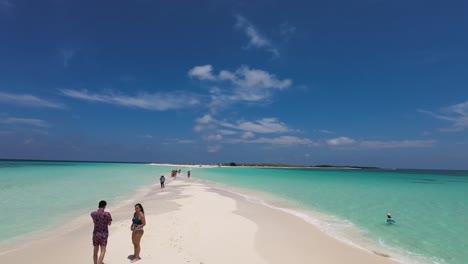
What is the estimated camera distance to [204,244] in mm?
10422

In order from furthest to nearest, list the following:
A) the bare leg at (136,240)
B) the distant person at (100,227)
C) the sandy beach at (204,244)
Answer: the sandy beach at (204,244), the bare leg at (136,240), the distant person at (100,227)

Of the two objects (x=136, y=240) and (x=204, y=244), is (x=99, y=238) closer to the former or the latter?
(x=136, y=240)

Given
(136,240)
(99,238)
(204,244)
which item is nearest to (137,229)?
(136,240)

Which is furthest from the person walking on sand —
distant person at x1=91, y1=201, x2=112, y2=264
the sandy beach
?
distant person at x1=91, y1=201, x2=112, y2=264

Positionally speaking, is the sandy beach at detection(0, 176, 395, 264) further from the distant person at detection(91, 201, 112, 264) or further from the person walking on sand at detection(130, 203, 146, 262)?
the distant person at detection(91, 201, 112, 264)

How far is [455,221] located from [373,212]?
4447mm

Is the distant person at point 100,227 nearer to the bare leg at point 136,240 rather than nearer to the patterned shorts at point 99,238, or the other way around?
the patterned shorts at point 99,238

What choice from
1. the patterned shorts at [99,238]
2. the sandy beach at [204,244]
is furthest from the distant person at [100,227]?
the sandy beach at [204,244]

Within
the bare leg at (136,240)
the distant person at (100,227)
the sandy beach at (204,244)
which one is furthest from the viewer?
the sandy beach at (204,244)

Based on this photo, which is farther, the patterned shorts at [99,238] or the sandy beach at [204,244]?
the sandy beach at [204,244]

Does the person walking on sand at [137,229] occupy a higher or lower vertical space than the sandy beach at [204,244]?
higher

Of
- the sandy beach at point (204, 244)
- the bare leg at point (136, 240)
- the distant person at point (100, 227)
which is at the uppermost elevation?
the distant person at point (100, 227)

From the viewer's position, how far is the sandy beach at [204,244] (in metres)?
9.11

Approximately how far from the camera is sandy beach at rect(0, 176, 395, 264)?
9109 millimetres
